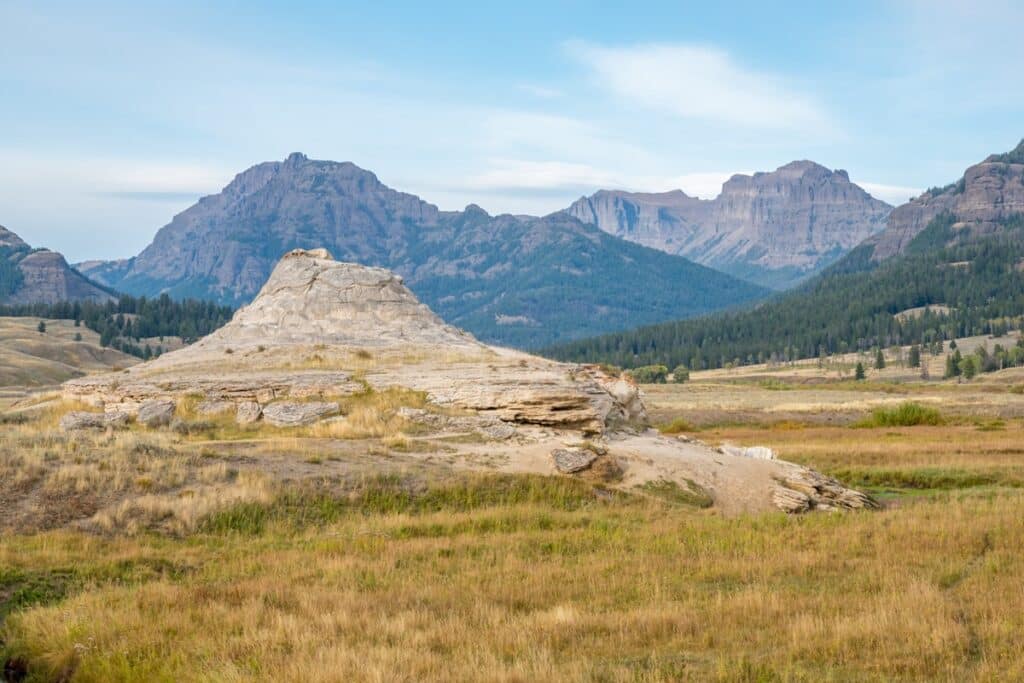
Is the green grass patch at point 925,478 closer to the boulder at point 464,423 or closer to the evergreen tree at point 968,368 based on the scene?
the boulder at point 464,423

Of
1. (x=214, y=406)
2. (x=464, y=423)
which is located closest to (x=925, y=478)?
(x=464, y=423)

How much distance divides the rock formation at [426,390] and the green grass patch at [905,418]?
3268 centimetres

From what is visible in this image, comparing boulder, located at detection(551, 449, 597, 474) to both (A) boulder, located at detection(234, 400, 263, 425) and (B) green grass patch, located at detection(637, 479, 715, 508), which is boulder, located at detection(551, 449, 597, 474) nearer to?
(B) green grass patch, located at detection(637, 479, 715, 508)

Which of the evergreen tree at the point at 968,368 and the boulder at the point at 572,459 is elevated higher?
the boulder at the point at 572,459

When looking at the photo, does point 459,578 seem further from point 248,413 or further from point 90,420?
point 90,420

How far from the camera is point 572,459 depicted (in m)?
25.3

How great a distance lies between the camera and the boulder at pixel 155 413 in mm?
30891

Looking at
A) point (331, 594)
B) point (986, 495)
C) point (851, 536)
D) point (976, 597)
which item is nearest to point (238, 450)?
point (331, 594)

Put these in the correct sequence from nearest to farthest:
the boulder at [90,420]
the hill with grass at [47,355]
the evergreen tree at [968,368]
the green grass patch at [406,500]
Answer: the green grass patch at [406,500]
the boulder at [90,420]
the hill with grass at [47,355]
the evergreen tree at [968,368]

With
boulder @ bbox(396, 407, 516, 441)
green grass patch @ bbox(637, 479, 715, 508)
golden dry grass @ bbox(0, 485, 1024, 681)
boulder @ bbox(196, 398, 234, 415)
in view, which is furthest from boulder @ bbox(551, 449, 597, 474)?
boulder @ bbox(196, 398, 234, 415)

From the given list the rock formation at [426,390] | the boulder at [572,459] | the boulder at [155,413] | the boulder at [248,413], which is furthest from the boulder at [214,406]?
the boulder at [572,459]

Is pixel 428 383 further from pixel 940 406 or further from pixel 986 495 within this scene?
pixel 940 406

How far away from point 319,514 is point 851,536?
12008 mm

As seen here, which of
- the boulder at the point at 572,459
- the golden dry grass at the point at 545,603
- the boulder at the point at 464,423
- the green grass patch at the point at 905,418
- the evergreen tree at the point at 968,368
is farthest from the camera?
the evergreen tree at the point at 968,368
